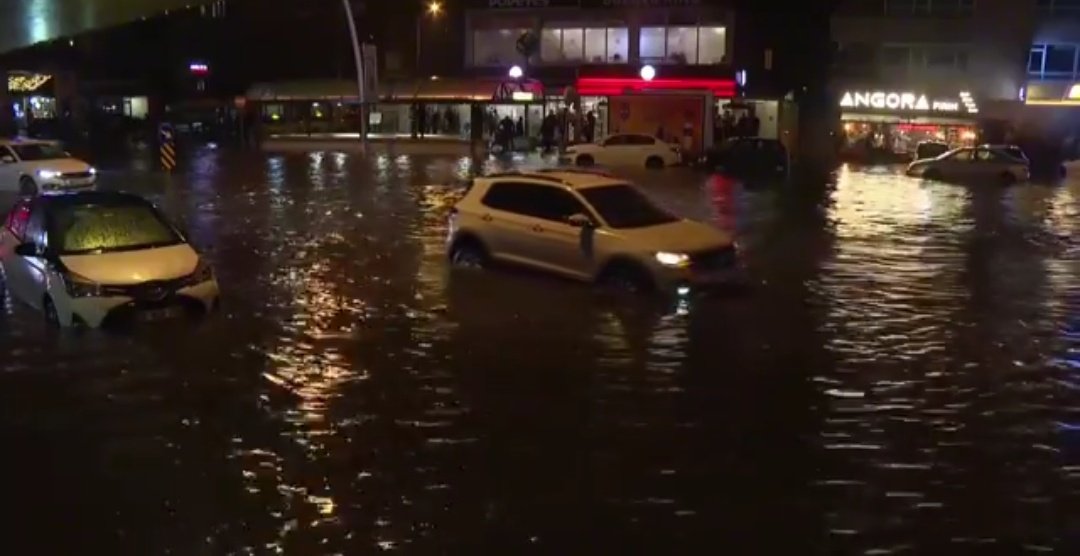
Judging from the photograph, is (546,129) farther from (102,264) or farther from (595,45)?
(102,264)

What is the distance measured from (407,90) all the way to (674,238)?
4639cm

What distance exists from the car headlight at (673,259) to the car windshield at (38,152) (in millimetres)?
22084

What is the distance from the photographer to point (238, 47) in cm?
8000

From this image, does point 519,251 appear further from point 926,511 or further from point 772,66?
point 772,66

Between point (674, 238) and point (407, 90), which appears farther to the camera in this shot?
point (407, 90)

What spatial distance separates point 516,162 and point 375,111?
712 inches

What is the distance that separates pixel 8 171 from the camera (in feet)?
100

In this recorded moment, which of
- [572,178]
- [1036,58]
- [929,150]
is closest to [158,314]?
[572,178]

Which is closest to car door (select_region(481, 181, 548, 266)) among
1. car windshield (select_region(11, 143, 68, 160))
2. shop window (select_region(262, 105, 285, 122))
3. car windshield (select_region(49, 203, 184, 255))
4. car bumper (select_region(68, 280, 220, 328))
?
car windshield (select_region(49, 203, 184, 255))

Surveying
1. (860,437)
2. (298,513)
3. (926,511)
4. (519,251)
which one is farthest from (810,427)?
(519,251)

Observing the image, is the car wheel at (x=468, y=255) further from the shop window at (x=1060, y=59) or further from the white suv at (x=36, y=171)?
the shop window at (x=1060, y=59)

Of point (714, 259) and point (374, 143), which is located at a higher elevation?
point (714, 259)

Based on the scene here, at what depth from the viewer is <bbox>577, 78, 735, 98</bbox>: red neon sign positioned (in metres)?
54.0

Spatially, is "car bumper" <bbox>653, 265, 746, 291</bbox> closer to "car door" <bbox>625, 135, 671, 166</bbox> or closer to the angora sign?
"car door" <bbox>625, 135, 671, 166</bbox>
